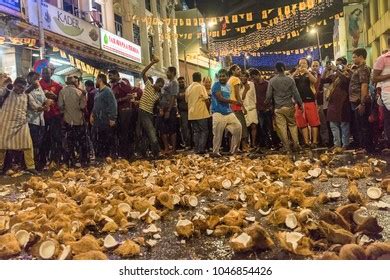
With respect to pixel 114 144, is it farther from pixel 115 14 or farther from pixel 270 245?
pixel 270 245

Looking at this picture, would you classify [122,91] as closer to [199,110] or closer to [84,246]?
[199,110]

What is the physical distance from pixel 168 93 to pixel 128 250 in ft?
11.7

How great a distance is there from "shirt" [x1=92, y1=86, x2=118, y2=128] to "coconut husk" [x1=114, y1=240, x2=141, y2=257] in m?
3.05

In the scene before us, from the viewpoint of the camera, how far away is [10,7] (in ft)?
19.1

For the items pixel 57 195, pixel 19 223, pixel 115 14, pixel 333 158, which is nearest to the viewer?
pixel 19 223

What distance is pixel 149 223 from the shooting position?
2.17m

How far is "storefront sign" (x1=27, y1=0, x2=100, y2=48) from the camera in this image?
16.3 feet

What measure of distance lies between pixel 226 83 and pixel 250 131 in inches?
43.7

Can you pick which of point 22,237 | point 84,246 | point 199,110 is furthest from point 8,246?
point 199,110

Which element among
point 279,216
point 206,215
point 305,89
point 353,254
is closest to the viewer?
point 353,254

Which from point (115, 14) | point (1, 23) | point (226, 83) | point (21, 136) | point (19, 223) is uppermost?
point (1, 23)

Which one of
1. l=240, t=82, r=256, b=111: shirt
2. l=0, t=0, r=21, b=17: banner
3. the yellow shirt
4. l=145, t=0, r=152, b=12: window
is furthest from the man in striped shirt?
l=0, t=0, r=21, b=17: banner

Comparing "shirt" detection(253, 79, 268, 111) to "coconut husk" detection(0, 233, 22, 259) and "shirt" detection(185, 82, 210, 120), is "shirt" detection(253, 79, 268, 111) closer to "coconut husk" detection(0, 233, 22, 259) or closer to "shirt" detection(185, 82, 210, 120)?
"shirt" detection(185, 82, 210, 120)
